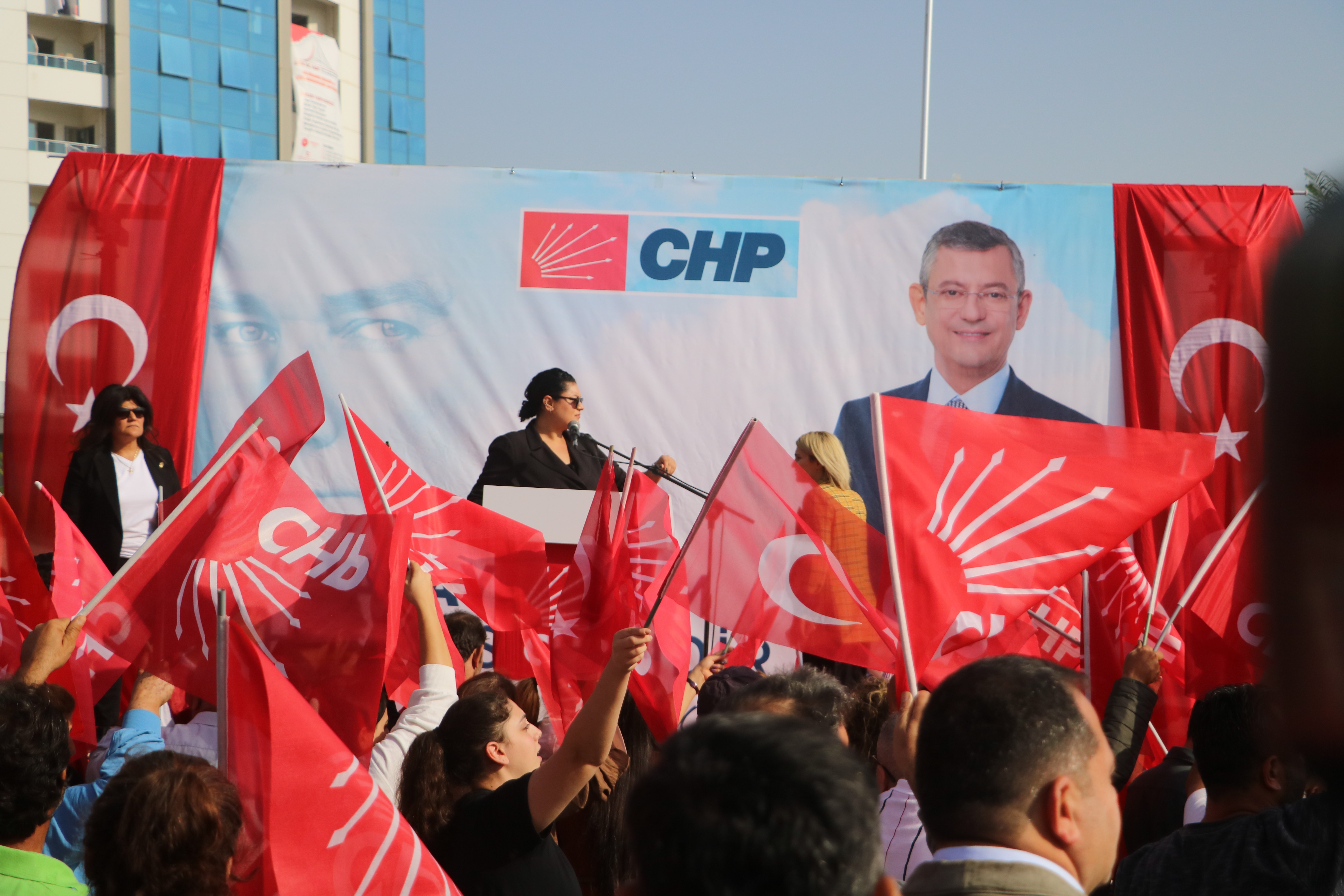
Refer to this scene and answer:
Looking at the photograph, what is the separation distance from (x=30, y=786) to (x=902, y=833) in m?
1.75

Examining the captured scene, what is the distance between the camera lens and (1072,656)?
14.8ft

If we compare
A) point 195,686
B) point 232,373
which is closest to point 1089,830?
point 195,686

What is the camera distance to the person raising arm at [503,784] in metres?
2.37

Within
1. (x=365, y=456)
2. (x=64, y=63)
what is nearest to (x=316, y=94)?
(x=64, y=63)

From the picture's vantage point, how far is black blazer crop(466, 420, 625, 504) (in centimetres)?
660

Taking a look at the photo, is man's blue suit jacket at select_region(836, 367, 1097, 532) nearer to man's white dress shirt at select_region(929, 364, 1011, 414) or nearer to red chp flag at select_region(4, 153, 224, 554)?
man's white dress shirt at select_region(929, 364, 1011, 414)

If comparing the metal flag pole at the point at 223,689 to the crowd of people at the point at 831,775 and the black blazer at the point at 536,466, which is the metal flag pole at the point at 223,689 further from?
the black blazer at the point at 536,466

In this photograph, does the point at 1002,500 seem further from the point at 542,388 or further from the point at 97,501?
the point at 97,501

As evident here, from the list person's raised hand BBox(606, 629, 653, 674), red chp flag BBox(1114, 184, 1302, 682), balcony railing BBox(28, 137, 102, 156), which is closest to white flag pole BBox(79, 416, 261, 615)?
person's raised hand BBox(606, 629, 653, 674)

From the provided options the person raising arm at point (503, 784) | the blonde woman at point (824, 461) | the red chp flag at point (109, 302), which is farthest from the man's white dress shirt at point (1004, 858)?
the red chp flag at point (109, 302)

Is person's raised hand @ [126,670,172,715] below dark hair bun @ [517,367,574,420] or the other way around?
below

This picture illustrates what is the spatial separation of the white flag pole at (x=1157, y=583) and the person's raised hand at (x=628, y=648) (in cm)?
160

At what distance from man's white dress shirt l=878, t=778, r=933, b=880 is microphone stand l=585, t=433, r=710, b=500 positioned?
13.2ft

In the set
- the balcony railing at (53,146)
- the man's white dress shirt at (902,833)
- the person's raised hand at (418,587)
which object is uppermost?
the balcony railing at (53,146)
